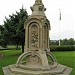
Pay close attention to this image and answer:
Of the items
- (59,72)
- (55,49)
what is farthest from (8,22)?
(59,72)

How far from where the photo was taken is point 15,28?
28.2m

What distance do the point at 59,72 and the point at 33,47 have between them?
263cm

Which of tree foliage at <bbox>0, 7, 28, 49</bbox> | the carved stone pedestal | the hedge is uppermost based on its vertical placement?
tree foliage at <bbox>0, 7, 28, 49</bbox>

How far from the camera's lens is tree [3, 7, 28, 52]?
90.0 feet

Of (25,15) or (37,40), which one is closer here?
(37,40)

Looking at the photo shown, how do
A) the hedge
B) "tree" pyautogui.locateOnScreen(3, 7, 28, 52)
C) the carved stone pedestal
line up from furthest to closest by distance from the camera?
1. the hedge
2. "tree" pyautogui.locateOnScreen(3, 7, 28, 52)
3. the carved stone pedestal

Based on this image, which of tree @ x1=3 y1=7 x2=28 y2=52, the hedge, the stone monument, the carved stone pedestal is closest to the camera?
the carved stone pedestal

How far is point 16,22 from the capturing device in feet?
97.6

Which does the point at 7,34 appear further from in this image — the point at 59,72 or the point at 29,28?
the point at 59,72

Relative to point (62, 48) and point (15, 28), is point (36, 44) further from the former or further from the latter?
point (62, 48)

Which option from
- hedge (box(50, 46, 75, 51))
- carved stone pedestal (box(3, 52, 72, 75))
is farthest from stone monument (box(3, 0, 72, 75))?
hedge (box(50, 46, 75, 51))

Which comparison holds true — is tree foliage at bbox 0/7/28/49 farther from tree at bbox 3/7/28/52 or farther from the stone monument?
the stone monument

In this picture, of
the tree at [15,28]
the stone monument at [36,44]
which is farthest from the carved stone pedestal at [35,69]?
the tree at [15,28]

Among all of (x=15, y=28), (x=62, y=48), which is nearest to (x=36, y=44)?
(x=15, y=28)
